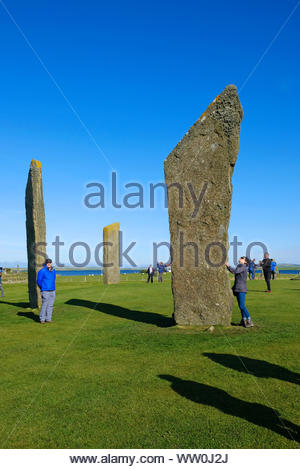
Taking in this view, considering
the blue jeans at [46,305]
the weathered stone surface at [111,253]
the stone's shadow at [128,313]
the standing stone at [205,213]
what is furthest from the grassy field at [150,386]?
the weathered stone surface at [111,253]

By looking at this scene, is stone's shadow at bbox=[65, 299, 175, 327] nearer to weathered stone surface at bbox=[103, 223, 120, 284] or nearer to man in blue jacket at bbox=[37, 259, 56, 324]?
man in blue jacket at bbox=[37, 259, 56, 324]

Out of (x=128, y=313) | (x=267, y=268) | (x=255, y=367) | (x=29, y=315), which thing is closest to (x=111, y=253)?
(x=267, y=268)

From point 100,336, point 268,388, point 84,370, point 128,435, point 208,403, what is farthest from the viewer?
point 100,336

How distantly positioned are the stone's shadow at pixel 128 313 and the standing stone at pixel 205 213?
1026 mm

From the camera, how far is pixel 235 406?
3.97 metres

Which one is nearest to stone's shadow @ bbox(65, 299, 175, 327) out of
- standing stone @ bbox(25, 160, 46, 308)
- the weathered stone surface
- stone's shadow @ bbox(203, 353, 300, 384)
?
standing stone @ bbox(25, 160, 46, 308)

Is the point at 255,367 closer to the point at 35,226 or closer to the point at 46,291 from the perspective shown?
the point at 46,291

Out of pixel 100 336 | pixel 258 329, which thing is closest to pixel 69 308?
pixel 100 336

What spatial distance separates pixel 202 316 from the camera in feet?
27.8

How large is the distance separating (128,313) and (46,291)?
271 cm

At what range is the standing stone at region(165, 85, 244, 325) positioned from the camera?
8422 millimetres

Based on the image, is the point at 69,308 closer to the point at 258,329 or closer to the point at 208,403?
the point at 258,329

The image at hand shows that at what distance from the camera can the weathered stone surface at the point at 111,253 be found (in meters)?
25.2
